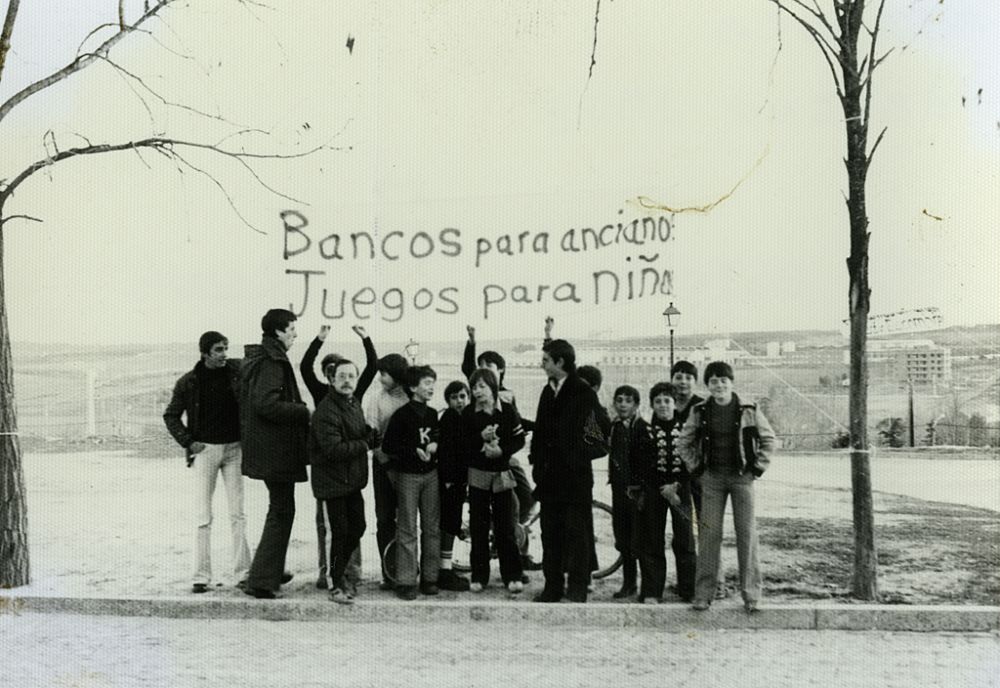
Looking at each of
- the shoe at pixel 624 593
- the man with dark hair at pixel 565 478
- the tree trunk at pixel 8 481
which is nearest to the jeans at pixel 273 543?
the man with dark hair at pixel 565 478

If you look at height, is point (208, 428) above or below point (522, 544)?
above

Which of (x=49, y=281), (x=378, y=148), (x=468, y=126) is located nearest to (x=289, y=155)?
(x=378, y=148)

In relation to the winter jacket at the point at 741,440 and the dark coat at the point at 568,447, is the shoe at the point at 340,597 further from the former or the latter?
the winter jacket at the point at 741,440

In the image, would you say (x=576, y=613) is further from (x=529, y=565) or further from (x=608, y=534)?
(x=608, y=534)

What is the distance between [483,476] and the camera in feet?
20.3

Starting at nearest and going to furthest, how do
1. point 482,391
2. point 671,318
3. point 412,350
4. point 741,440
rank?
point 741,440 → point 482,391 → point 671,318 → point 412,350

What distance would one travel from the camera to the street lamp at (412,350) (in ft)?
24.7

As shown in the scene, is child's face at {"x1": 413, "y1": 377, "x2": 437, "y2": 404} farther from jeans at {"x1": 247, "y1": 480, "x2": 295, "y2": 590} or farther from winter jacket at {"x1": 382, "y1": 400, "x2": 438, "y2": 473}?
jeans at {"x1": 247, "y1": 480, "x2": 295, "y2": 590}

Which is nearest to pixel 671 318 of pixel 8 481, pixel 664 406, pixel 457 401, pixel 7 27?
pixel 664 406

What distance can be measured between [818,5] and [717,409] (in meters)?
2.92

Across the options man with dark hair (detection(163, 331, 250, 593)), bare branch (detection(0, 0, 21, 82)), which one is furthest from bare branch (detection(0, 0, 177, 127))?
man with dark hair (detection(163, 331, 250, 593))

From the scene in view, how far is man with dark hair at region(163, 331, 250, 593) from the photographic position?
6352mm

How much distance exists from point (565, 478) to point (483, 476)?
0.52 m

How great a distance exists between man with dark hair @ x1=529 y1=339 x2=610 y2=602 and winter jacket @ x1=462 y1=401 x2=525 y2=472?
0.21 metres
